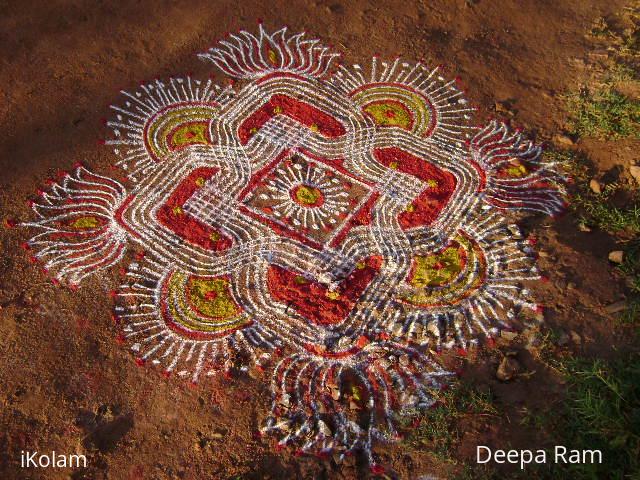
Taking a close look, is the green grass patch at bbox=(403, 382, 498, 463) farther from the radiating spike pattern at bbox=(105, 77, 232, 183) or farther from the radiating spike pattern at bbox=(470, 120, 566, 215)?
the radiating spike pattern at bbox=(105, 77, 232, 183)

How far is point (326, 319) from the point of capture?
10.9m

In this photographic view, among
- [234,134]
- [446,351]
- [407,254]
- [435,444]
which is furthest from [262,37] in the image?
[435,444]

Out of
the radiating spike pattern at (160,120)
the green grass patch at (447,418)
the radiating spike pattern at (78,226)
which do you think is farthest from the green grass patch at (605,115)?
the radiating spike pattern at (78,226)

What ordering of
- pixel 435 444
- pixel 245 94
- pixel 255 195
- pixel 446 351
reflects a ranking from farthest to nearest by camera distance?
pixel 245 94 → pixel 255 195 → pixel 446 351 → pixel 435 444

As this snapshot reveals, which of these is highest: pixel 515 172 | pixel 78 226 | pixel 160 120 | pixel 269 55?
pixel 269 55

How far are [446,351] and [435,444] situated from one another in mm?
1771

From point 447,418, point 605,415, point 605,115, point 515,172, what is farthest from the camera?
point 605,115

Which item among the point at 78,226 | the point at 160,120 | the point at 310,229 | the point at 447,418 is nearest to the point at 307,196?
the point at 310,229

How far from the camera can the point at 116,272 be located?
1135 cm

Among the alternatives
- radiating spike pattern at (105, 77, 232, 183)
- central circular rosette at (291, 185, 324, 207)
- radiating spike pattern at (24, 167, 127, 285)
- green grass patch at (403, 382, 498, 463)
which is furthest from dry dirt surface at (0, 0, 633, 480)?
central circular rosette at (291, 185, 324, 207)

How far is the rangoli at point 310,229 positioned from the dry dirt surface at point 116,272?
46 centimetres

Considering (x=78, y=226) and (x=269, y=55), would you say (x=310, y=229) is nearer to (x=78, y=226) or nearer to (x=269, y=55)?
(x=78, y=226)

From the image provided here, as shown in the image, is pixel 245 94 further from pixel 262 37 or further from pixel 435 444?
pixel 435 444

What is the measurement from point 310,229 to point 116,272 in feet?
13.8
